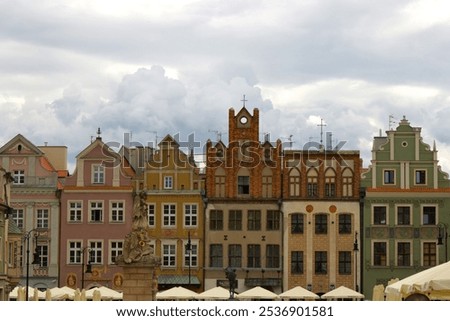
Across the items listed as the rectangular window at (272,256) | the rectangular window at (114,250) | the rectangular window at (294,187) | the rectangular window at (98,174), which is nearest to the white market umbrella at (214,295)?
the rectangular window at (272,256)

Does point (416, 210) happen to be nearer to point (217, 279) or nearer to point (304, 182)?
point (304, 182)

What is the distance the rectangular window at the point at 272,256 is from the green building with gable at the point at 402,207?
17.5 feet

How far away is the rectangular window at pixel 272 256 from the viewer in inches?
2827

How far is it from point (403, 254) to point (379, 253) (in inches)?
58.3

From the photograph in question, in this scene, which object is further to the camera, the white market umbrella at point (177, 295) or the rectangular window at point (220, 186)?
the rectangular window at point (220, 186)

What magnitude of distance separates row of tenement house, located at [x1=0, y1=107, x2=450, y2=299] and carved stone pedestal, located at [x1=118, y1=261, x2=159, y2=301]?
25524 mm

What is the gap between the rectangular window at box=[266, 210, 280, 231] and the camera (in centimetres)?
7206

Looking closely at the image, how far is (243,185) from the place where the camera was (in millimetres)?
72562

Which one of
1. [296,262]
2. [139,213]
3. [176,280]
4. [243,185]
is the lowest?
[176,280]

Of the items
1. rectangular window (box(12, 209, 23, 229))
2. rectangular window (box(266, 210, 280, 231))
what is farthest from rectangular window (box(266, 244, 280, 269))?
rectangular window (box(12, 209, 23, 229))

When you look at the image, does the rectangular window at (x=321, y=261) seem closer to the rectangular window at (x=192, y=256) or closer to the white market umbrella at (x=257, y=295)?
the rectangular window at (x=192, y=256)

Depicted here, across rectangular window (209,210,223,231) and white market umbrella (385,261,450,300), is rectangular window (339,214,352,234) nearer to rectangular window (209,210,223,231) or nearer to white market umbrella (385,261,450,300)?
rectangular window (209,210,223,231)

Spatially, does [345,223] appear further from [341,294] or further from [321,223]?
[341,294]

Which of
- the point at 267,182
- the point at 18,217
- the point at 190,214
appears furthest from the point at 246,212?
the point at 18,217
